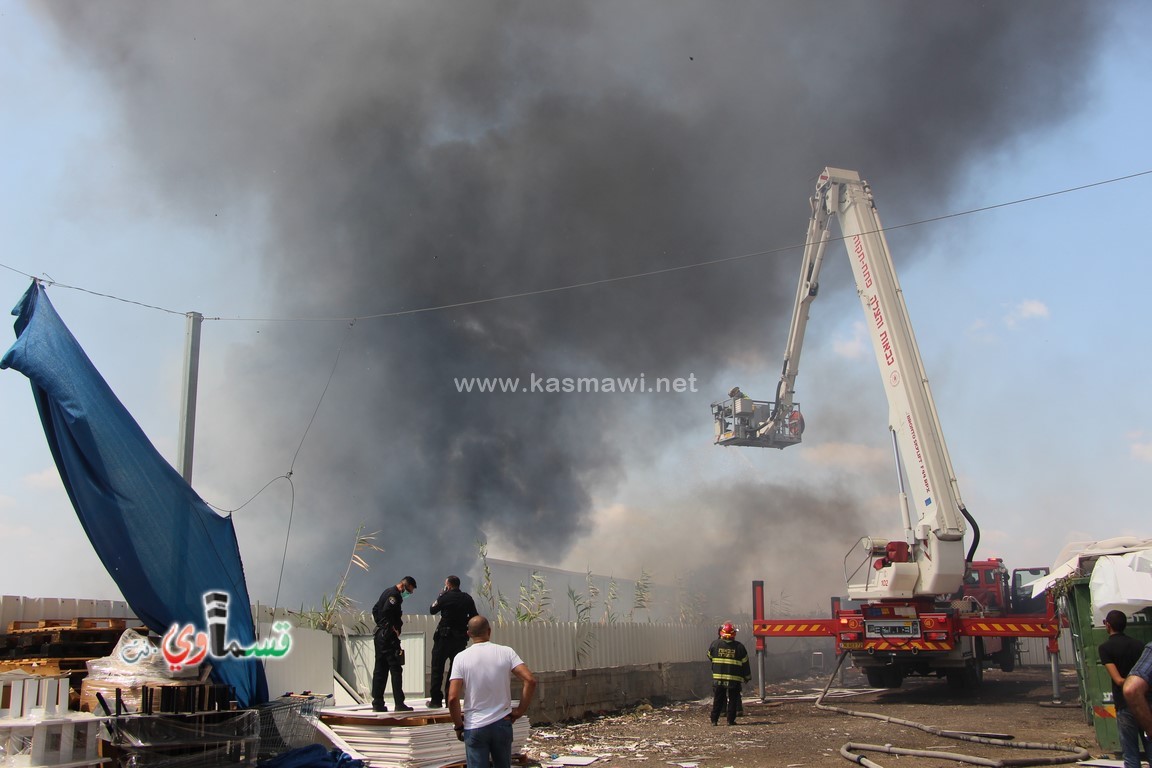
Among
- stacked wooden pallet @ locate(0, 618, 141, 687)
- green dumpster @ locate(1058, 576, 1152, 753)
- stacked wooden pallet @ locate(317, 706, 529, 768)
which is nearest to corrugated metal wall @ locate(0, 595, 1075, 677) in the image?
stacked wooden pallet @ locate(0, 618, 141, 687)

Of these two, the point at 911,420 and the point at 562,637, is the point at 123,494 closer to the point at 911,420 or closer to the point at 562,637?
the point at 562,637

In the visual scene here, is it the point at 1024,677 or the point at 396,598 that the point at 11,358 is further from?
the point at 1024,677

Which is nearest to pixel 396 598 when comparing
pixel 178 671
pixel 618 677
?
pixel 178 671

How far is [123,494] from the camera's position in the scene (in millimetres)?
7699

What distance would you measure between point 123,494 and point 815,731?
8.03 metres

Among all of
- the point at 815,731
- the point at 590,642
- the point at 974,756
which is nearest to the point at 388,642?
the point at 815,731

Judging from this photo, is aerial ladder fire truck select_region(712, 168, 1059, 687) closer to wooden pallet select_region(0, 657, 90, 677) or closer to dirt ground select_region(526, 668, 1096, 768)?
dirt ground select_region(526, 668, 1096, 768)

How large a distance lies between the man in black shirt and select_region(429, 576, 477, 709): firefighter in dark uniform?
5.50 metres

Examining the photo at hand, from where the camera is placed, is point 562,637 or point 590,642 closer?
point 562,637

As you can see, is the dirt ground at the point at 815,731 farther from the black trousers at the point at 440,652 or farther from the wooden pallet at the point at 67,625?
the wooden pallet at the point at 67,625

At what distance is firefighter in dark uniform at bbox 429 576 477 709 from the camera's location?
9.22 metres

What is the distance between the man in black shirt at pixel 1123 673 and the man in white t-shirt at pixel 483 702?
13.3 feet

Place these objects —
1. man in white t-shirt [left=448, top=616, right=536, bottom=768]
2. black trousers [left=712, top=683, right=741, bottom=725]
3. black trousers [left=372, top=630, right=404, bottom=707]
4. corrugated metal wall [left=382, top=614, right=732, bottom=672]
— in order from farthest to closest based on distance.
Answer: corrugated metal wall [left=382, top=614, right=732, bottom=672] < black trousers [left=712, top=683, right=741, bottom=725] < black trousers [left=372, top=630, right=404, bottom=707] < man in white t-shirt [left=448, top=616, right=536, bottom=768]

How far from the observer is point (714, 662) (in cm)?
1202
